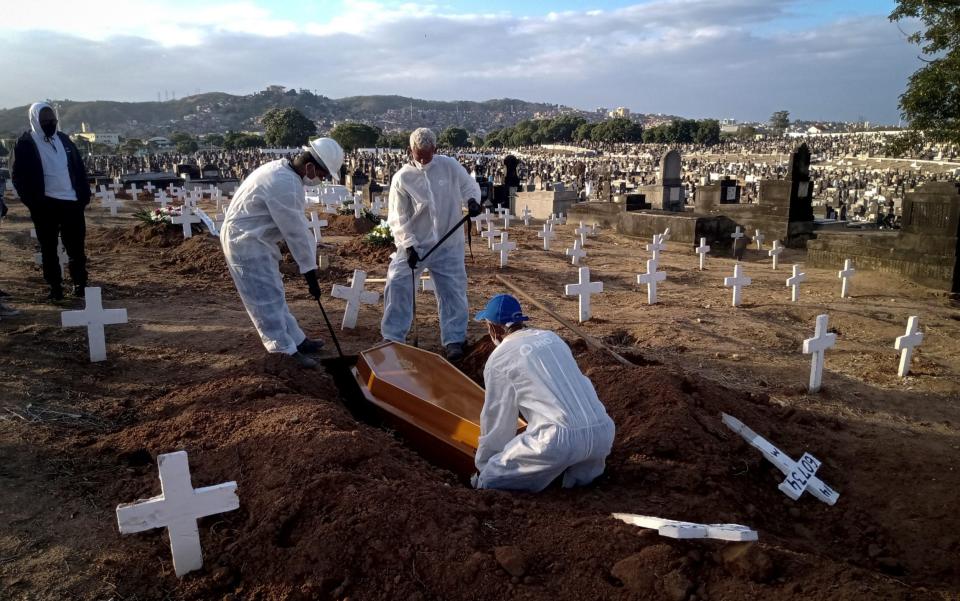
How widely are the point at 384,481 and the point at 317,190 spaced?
2092 cm

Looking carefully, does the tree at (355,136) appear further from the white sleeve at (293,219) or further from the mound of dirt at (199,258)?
the white sleeve at (293,219)

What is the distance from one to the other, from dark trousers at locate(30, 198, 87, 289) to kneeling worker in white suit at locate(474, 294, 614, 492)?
6116mm

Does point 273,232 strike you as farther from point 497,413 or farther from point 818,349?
point 818,349

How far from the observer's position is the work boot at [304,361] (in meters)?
5.38

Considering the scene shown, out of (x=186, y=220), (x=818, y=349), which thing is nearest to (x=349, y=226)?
(x=186, y=220)

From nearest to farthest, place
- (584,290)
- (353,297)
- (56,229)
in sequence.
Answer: (353,297) → (56,229) → (584,290)

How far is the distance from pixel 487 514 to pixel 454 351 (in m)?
3.21

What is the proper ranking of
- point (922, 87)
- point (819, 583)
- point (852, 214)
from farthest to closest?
point (852, 214), point (922, 87), point (819, 583)

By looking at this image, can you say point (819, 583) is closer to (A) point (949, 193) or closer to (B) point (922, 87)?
(A) point (949, 193)

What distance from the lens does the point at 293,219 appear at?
17.3ft

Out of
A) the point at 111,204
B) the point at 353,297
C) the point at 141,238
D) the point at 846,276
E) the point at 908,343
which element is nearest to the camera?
the point at 908,343

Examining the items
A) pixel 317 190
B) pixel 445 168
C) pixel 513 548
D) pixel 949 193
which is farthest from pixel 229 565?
pixel 317 190

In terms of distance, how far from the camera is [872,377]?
19.5ft

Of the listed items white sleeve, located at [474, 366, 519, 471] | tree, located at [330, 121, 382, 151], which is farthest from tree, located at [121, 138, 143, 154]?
white sleeve, located at [474, 366, 519, 471]
